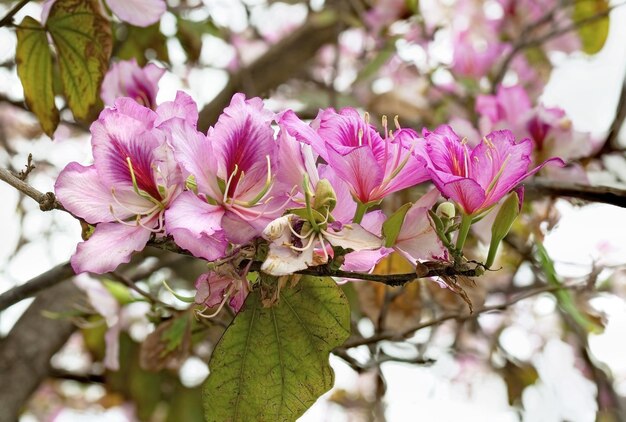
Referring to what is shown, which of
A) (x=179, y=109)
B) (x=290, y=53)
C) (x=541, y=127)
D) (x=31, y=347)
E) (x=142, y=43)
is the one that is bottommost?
(x=31, y=347)

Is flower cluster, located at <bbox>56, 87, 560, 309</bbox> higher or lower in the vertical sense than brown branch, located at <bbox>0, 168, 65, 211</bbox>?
lower

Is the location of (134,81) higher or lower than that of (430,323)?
higher

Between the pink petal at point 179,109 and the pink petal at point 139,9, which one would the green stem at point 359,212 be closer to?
the pink petal at point 179,109

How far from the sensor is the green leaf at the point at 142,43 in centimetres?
132

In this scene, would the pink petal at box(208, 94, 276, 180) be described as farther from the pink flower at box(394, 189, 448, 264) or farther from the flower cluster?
the pink flower at box(394, 189, 448, 264)

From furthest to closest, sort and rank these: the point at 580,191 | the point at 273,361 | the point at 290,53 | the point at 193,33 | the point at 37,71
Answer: the point at 290,53 < the point at 193,33 < the point at 37,71 < the point at 580,191 < the point at 273,361

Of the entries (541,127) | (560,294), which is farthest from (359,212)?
(541,127)

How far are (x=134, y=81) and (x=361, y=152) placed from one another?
37 cm

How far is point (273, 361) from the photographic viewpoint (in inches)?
21.2

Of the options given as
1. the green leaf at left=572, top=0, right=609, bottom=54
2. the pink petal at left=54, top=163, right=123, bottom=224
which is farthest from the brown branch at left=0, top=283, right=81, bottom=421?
the green leaf at left=572, top=0, right=609, bottom=54

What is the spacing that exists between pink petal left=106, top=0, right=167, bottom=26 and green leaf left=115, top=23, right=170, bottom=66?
59 cm

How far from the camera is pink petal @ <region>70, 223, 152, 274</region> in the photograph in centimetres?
45

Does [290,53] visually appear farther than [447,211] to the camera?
Yes

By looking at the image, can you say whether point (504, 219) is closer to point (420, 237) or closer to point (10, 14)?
point (420, 237)
